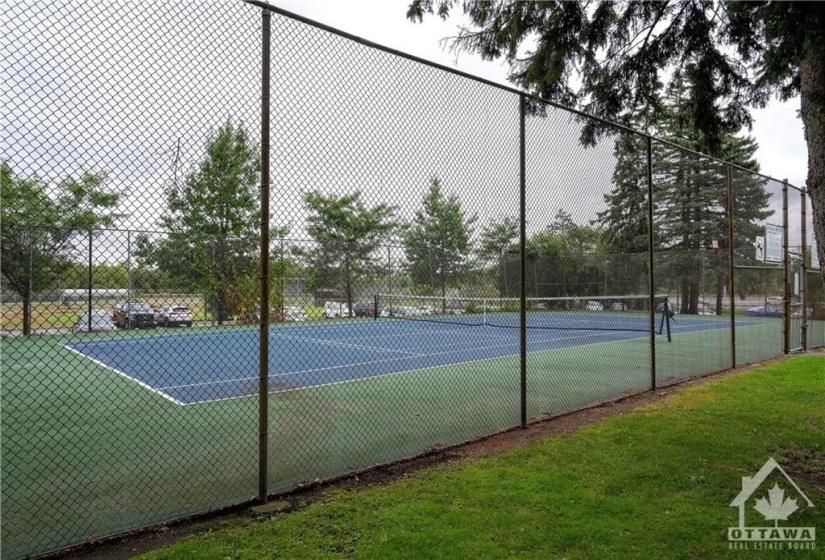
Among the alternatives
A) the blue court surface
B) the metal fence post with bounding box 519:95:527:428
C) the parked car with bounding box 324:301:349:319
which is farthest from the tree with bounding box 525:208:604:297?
the parked car with bounding box 324:301:349:319

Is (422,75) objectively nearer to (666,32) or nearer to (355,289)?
(355,289)

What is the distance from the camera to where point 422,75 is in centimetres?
432

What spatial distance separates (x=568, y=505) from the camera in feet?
10.5

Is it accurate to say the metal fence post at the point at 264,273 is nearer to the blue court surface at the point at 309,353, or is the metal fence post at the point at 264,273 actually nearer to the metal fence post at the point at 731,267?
the blue court surface at the point at 309,353

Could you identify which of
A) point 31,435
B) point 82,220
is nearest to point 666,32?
point 82,220

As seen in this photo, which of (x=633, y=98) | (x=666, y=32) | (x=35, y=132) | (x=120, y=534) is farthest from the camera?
(x=633, y=98)

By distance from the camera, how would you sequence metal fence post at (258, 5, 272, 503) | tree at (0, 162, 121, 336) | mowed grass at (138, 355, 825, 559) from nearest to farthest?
1. mowed grass at (138, 355, 825, 559)
2. tree at (0, 162, 121, 336)
3. metal fence post at (258, 5, 272, 503)

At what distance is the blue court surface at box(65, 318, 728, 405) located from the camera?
21.7 ft

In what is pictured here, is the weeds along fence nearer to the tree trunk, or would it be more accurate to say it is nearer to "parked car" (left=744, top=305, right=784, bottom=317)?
"parked car" (left=744, top=305, right=784, bottom=317)

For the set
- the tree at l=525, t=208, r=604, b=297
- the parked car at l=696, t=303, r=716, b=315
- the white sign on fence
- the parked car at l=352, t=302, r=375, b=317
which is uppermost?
the white sign on fence

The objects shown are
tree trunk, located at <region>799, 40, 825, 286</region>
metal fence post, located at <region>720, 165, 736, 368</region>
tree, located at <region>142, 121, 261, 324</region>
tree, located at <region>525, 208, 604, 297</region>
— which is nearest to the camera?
tree trunk, located at <region>799, 40, 825, 286</region>

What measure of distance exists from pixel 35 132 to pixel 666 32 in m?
6.59

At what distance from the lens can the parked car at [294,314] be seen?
4.35 metres

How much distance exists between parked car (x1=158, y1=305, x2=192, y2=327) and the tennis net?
1.77m
